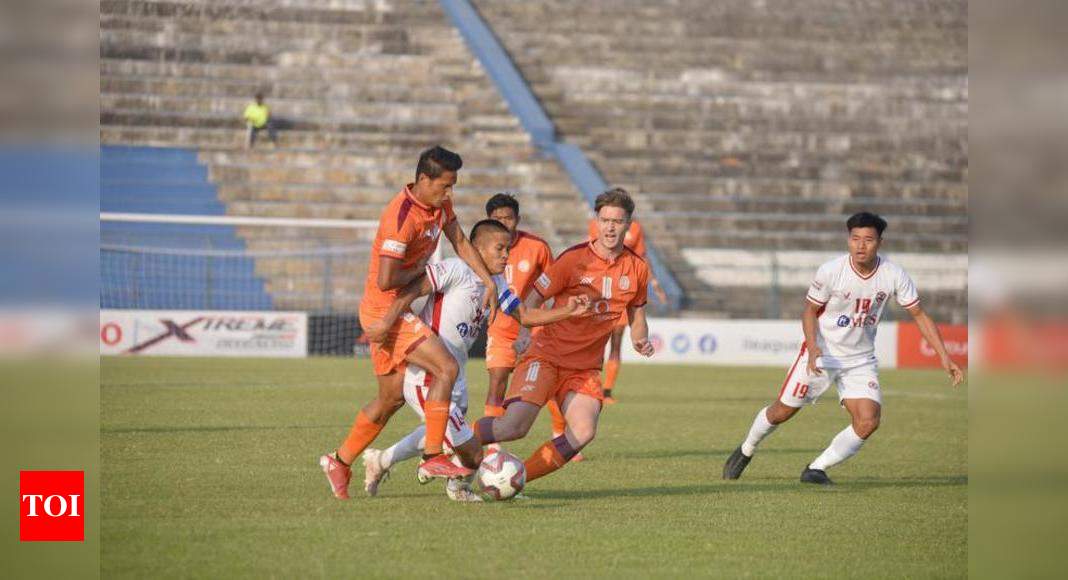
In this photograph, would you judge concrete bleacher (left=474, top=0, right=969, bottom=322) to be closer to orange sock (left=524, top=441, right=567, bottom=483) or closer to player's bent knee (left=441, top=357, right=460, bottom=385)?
orange sock (left=524, top=441, right=567, bottom=483)

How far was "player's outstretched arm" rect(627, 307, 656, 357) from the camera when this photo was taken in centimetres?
887

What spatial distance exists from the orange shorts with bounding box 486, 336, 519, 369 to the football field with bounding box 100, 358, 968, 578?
1.05 metres

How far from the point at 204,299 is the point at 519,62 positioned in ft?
42.9

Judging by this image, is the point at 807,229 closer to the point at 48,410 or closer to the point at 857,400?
the point at 857,400

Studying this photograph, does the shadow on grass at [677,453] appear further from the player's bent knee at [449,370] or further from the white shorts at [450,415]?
the player's bent knee at [449,370]

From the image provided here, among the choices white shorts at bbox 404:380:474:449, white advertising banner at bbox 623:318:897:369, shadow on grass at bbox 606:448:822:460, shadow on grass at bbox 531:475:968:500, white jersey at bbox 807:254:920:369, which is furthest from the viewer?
white advertising banner at bbox 623:318:897:369

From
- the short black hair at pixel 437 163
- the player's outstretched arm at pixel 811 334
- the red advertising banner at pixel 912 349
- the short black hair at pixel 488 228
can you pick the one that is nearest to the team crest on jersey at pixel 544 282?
the short black hair at pixel 488 228

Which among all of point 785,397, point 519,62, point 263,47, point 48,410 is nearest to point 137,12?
point 263,47

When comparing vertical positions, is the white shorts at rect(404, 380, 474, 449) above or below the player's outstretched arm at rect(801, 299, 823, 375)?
below

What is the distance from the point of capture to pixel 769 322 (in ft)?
94.4

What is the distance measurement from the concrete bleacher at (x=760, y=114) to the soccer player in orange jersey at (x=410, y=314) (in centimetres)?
2306

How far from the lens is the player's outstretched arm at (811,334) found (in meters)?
10.3

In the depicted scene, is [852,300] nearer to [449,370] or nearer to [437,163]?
[449,370]

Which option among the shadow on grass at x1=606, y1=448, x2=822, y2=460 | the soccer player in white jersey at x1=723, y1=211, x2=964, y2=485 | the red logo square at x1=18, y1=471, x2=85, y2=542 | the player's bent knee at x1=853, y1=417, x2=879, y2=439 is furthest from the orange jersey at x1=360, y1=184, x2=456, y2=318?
the red logo square at x1=18, y1=471, x2=85, y2=542
